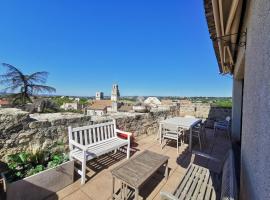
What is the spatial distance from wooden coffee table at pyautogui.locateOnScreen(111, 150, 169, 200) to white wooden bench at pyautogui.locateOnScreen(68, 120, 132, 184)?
695 millimetres

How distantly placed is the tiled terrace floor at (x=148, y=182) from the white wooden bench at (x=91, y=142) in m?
0.22

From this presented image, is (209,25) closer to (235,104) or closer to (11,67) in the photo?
(235,104)

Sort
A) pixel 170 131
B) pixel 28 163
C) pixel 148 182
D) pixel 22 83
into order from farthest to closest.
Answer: pixel 22 83 → pixel 170 131 → pixel 148 182 → pixel 28 163

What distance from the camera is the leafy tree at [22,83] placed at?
4.72m

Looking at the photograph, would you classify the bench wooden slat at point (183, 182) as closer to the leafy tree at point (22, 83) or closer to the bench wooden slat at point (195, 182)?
the bench wooden slat at point (195, 182)

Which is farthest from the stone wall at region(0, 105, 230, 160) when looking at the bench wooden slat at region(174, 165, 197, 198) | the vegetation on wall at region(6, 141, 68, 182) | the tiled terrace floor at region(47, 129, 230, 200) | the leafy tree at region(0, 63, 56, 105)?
the leafy tree at region(0, 63, 56, 105)

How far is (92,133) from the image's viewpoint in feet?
10.3

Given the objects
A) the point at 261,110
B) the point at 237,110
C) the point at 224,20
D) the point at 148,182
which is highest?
the point at 224,20

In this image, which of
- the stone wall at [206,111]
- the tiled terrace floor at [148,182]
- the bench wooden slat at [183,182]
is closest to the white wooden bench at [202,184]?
the bench wooden slat at [183,182]

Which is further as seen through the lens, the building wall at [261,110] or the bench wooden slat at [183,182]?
the bench wooden slat at [183,182]

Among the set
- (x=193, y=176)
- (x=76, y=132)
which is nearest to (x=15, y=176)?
(x=76, y=132)

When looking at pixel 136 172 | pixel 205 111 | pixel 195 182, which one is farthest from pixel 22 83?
pixel 205 111

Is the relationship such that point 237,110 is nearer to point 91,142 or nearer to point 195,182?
point 195,182

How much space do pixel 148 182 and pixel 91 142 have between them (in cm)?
142
